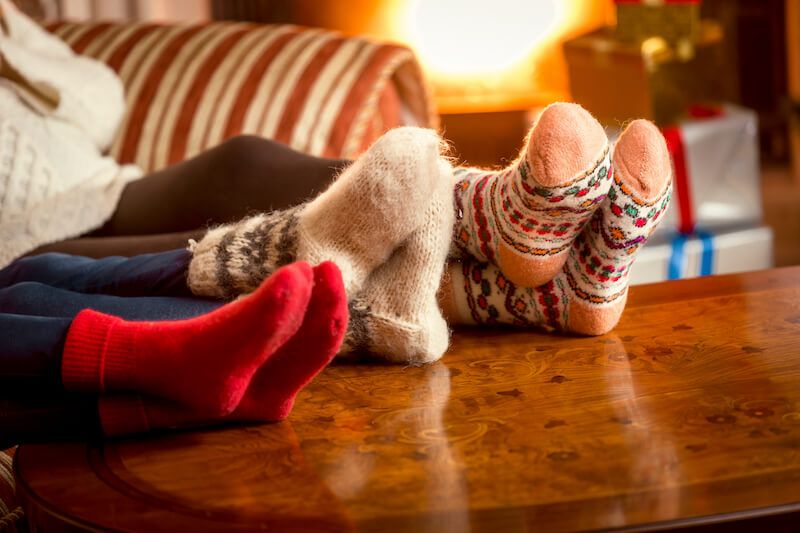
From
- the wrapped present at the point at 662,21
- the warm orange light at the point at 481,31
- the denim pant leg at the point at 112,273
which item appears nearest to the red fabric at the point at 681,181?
the wrapped present at the point at 662,21

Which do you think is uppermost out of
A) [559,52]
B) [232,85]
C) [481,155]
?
[232,85]

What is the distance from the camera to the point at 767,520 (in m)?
0.56

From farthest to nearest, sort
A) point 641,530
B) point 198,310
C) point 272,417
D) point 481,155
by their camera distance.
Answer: point 481,155 → point 198,310 → point 272,417 → point 641,530

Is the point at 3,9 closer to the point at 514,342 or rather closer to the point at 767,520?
the point at 514,342

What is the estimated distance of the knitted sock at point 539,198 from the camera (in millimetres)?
790

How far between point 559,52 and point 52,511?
253 centimetres

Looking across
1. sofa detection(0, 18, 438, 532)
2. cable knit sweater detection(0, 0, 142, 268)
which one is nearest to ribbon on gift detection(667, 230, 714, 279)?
sofa detection(0, 18, 438, 532)

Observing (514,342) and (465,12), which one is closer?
(514,342)

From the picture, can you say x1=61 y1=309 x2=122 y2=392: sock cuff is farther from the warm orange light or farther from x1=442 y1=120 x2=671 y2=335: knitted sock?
the warm orange light

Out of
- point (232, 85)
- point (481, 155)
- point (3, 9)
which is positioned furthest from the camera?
point (481, 155)

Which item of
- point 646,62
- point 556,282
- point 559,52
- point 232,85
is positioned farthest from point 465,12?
point 556,282

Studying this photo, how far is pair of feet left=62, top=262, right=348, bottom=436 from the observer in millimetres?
676

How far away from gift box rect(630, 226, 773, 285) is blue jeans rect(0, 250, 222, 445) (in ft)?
3.47

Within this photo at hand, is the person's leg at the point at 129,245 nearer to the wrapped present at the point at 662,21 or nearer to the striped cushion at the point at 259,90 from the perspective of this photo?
the striped cushion at the point at 259,90
